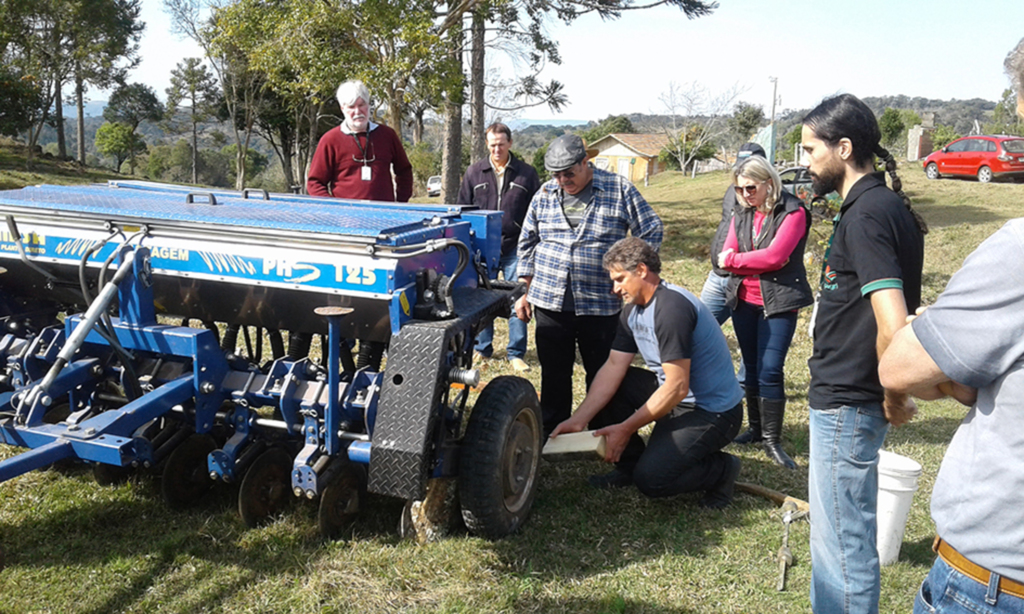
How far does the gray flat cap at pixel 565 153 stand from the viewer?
462 cm

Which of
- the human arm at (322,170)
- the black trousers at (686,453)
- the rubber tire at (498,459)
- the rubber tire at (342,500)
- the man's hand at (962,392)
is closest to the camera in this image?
the man's hand at (962,392)

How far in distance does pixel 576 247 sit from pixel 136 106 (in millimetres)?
46778

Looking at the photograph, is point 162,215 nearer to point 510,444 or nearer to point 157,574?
point 157,574

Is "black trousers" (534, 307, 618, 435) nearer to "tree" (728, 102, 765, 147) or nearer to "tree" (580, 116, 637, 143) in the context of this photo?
"tree" (728, 102, 765, 147)

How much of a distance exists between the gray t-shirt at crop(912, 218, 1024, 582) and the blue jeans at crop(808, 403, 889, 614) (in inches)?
35.4

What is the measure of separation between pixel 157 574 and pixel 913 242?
304 cm

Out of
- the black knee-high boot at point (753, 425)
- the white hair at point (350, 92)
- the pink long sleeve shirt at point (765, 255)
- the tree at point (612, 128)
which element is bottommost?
the black knee-high boot at point (753, 425)

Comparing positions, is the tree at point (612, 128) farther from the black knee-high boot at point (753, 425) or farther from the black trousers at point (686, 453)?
the black trousers at point (686, 453)

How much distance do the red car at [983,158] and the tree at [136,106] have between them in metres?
38.6

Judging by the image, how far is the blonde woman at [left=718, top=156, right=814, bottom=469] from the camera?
4.79 meters

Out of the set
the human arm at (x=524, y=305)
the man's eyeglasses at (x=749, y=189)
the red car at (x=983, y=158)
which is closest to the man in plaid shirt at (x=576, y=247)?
the human arm at (x=524, y=305)

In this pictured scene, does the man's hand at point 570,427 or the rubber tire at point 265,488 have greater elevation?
the man's hand at point 570,427

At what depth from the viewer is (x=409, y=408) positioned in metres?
3.15

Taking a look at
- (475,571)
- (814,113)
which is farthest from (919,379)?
(475,571)
